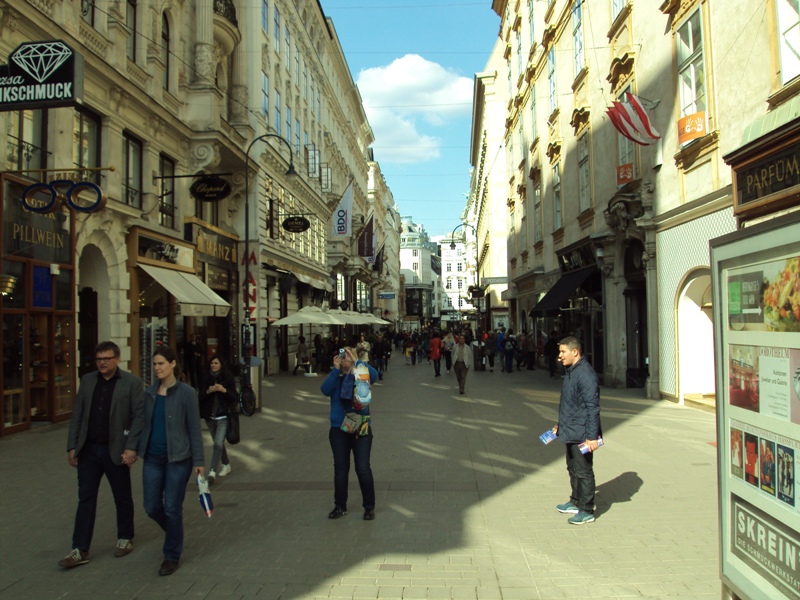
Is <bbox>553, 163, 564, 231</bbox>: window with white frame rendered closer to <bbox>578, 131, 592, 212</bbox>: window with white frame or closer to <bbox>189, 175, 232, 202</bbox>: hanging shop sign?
<bbox>578, 131, 592, 212</bbox>: window with white frame

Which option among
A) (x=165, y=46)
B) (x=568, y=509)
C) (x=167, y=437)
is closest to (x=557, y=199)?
(x=165, y=46)

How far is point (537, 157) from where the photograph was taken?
29078mm

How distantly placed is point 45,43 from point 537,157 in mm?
22225

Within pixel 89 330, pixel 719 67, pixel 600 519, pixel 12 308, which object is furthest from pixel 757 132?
pixel 89 330

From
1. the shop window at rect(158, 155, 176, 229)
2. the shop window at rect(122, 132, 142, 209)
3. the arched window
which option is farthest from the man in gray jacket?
the arched window

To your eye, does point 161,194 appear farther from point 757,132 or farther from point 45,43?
point 757,132

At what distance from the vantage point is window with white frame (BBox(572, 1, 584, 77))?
70.8 ft

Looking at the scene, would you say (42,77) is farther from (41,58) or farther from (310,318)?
(310,318)

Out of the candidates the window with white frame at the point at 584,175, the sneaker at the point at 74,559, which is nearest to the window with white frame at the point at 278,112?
the window with white frame at the point at 584,175

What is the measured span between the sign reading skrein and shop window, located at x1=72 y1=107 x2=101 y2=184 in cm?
506

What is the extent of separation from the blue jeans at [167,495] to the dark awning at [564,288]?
17503 mm

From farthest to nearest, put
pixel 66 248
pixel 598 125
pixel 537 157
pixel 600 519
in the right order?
1. pixel 537 157
2. pixel 598 125
3. pixel 66 248
4. pixel 600 519

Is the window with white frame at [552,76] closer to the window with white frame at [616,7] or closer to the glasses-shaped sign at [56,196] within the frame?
the window with white frame at [616,7]

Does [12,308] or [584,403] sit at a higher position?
[12,308]
